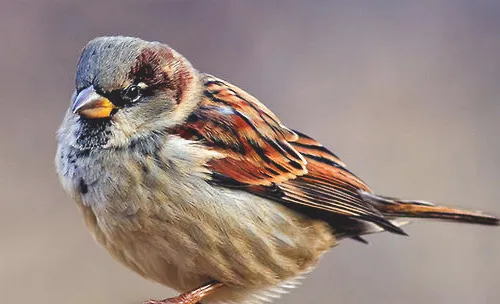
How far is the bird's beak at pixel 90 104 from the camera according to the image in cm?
177

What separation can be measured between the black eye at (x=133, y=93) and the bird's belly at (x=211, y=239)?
0.18 m

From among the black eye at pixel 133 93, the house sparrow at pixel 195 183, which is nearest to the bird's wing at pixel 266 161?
the house sparrow at pixel 195 183

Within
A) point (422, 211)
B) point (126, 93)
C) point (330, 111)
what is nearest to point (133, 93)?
point (126, 93)

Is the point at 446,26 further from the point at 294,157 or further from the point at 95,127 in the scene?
the point at 95,127

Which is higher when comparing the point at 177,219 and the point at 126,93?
the point at 126,93

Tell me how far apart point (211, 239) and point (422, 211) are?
485mm

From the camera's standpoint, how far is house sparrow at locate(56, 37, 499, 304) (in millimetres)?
1846

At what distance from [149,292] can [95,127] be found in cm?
144

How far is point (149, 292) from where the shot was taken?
10.6 feet

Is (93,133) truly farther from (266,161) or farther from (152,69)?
(266,161)

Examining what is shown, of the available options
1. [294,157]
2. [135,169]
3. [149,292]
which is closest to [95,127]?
[135,169]

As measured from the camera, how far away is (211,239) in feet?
6.25

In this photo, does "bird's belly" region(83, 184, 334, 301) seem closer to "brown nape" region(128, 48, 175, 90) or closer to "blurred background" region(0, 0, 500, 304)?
"brown nape" region(128, 48, 175, 90)

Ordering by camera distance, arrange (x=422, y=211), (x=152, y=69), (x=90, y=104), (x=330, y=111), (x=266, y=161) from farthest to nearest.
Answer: (x=330, y=111), (x=422, y=211), (x=266, y=161), (x=152, y=69), (x=90, y=104)
